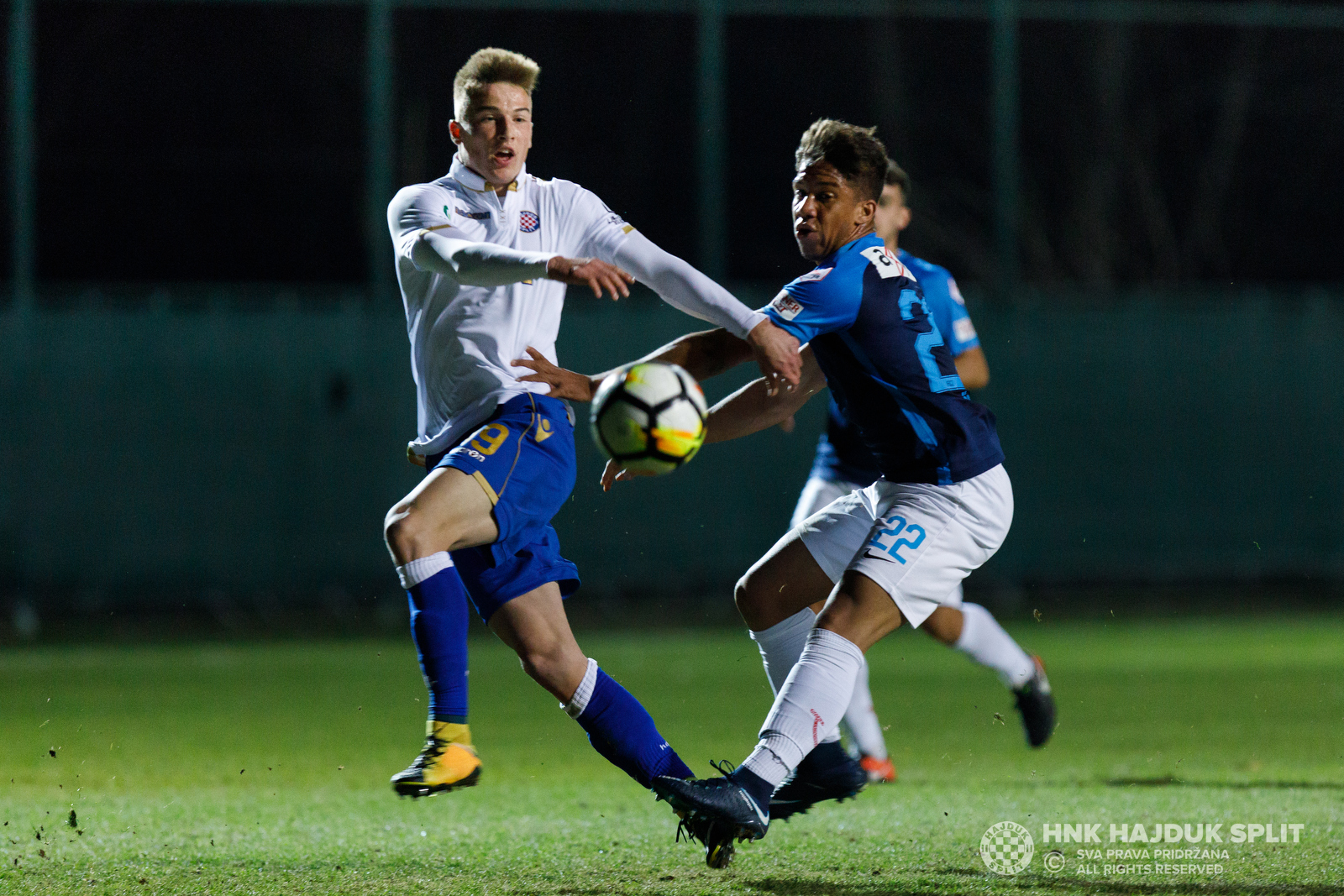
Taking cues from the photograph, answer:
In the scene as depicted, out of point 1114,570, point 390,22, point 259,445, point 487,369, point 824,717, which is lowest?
point 1114,570

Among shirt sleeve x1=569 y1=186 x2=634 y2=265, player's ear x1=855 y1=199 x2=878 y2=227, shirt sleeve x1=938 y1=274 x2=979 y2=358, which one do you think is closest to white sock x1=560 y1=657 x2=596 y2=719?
shirt sleeve x1=569 y1=186 x2=634 y2=265

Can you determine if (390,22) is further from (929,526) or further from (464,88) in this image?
(929,526)

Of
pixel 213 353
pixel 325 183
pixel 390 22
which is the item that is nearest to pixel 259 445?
pixel 213 353

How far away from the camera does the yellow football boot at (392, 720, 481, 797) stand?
172 inches

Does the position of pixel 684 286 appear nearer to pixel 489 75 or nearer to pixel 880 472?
pixel 489 75

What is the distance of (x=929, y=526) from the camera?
4.53m

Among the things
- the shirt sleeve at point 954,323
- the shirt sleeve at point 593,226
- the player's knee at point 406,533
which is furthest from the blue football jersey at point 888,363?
the shirt sleeve at point 954,323

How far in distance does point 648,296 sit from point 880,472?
7484 millimetres

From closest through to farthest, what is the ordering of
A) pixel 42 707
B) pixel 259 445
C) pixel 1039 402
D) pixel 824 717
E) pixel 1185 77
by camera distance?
pixel 824 717 < pixel 42 707 < pixel 259 445 < pixel 1039 402 < pixel 1185 77

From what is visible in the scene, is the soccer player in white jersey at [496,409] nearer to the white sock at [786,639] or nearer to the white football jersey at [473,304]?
the white football jersey at [473,304]

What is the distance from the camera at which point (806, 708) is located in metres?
4.30

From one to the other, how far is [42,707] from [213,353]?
5.03 meters

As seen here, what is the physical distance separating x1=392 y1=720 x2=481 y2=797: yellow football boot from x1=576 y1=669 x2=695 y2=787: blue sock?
0.41 m

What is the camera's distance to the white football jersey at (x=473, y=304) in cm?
485
